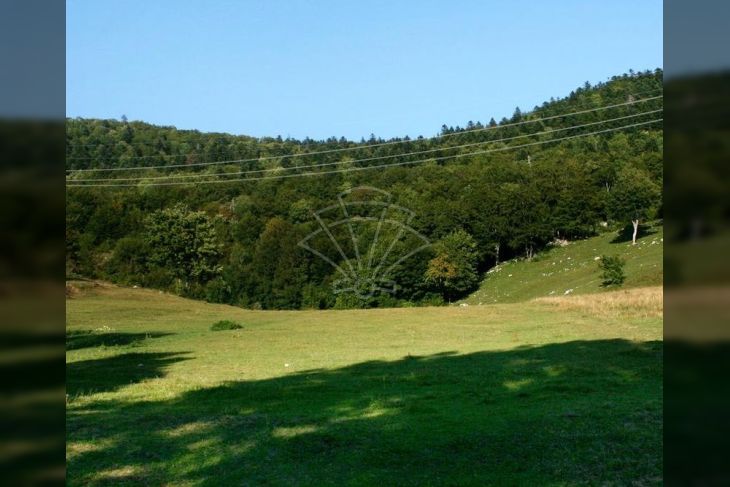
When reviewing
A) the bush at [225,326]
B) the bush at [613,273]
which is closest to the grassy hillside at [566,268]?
the bush at [613,273]

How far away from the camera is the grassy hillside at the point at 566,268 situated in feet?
202

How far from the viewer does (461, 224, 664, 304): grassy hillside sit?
61.5m

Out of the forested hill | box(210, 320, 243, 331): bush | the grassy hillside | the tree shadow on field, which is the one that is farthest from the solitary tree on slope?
the tree shadow on field

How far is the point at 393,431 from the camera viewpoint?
36.2ft

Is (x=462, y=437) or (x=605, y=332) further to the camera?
(x=605, y=332)

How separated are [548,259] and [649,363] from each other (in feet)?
200

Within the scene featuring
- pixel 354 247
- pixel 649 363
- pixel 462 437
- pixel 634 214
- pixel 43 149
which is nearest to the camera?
pixel 43 149

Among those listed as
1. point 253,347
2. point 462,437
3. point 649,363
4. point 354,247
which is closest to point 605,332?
point 649,363

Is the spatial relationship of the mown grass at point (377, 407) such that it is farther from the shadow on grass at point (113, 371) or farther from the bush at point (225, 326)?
the bush at point (225, 326)

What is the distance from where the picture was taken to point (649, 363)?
57.1 feet

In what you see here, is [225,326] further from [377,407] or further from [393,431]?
[393,431]

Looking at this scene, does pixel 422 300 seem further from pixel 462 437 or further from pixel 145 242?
pixel 462 437

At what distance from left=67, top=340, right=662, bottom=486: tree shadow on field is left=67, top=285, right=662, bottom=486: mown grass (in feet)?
0.11

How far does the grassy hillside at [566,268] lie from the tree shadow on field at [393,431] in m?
42.8
